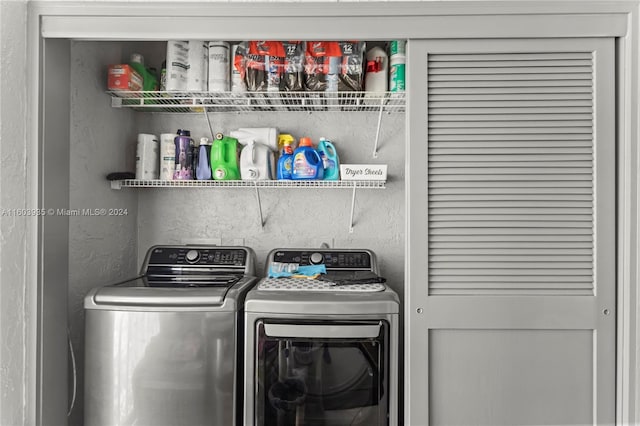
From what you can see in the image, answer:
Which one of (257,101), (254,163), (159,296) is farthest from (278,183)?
(159,296)

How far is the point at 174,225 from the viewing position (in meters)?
2.52

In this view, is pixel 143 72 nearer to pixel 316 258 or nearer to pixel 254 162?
pixel 254 162

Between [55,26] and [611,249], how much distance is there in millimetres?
2182

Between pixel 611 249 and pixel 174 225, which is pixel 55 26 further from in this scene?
pixel 611 249

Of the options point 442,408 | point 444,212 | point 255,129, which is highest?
point 255,129

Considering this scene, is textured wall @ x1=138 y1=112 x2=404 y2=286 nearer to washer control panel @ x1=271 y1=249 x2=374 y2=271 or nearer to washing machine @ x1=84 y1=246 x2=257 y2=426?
washer control panel @ x1=271 y1=249 x2=374 y2=271

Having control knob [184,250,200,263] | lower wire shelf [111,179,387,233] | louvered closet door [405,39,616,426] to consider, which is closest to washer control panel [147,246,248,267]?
control knob [184,250,200,263]

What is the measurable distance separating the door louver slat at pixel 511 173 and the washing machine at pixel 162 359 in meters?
0.85

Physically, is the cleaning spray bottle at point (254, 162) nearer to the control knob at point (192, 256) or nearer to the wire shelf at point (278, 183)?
the wire shelf at point (278, 183)

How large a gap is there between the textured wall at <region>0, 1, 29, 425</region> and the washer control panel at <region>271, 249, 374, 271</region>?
44.0 inches

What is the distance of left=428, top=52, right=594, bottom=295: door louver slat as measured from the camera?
164 centimetres

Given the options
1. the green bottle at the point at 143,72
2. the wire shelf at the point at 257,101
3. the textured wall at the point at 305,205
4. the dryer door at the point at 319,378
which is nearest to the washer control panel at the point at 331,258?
the textured wall at the point at 305,205

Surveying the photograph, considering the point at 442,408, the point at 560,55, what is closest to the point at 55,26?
the point at 560,55

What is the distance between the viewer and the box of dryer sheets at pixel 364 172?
2.25 m
